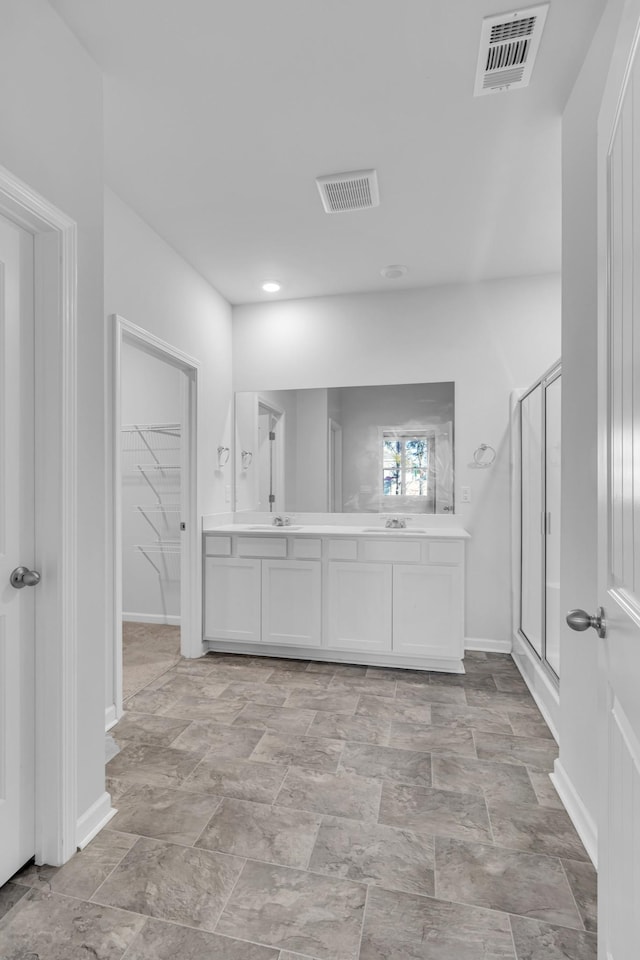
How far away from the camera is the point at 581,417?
5.72ft

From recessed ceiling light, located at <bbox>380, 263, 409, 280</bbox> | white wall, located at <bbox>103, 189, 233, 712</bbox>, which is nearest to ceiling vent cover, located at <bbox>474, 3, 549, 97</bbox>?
recessed ceiling light, located at <bbox>380, 263, 409, 280</bbox>

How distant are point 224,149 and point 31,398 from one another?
1.47 metres

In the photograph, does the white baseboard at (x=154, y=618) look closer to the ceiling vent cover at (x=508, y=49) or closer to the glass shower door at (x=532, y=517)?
the glass shower door at (x=532, y=517)

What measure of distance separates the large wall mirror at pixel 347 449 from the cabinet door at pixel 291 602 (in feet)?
2.07

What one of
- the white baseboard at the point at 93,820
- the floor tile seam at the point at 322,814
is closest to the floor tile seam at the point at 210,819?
the floor tile seam at the point at 322,814

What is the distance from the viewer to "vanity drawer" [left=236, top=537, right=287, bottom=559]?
3398 millimetres

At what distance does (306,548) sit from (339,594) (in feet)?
1.23

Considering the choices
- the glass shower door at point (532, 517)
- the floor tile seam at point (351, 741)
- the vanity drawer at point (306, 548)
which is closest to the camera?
the floor tile seam at point (351, 741)

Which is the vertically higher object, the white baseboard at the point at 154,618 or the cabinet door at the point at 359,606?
the cabinet door at the point at 359,606

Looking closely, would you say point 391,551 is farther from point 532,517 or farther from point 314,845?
point 314,845

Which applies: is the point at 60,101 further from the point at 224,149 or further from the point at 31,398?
the point at 31,398

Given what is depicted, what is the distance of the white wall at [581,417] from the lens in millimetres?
1620

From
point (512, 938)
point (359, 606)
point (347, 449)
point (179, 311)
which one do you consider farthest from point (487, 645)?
point (179, 311)

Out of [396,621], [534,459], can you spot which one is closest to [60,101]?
[534,459]
